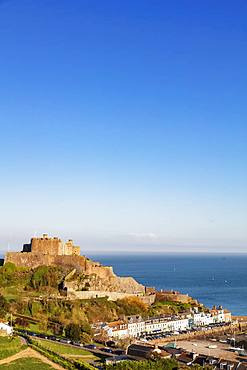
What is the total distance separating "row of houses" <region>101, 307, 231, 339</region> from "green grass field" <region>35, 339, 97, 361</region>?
6086mm

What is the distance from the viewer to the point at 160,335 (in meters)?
36.7

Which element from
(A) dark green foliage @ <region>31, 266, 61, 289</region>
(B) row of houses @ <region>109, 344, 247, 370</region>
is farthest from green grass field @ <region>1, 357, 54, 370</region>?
(A) dark green foliage @ <region>31, 266, 61, 289</region>

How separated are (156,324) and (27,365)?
682 inches

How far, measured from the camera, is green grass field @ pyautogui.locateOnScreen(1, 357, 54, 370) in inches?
898

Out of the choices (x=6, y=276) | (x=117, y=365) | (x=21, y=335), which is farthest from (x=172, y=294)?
(x=117, y=365)

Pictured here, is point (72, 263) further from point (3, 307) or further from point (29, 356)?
point (29, 356)

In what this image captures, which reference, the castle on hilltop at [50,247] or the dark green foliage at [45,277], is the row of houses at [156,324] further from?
the castle on hilltop at [50,247]

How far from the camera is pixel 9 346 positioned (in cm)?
2530

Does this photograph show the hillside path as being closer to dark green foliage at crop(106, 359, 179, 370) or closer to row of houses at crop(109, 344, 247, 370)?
dark green foliage at crop(106, 359, 179, 370)

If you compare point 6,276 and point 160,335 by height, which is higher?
point 6,276

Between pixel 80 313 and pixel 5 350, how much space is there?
1231cm

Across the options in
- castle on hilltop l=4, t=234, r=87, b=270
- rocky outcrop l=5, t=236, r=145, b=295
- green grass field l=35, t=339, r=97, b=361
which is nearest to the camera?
green grass field l=35, t=339, r=97, b=361

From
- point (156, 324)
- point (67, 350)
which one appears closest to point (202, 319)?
point (156, 324)

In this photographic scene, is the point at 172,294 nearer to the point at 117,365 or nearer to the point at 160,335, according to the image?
the point at 160,335
